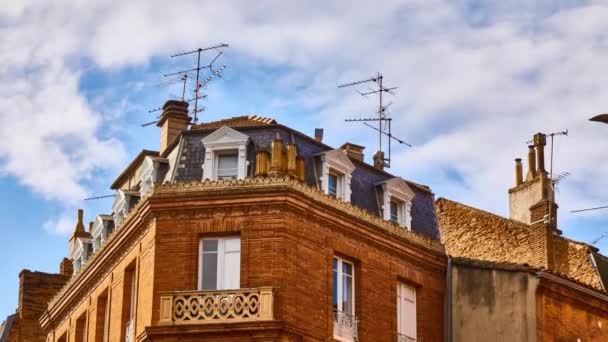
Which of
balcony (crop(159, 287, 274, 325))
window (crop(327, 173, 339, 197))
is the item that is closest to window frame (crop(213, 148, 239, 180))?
window (crop(327, 173, 339, 197))

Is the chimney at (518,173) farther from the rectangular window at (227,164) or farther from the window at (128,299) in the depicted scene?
the window at (128,299)

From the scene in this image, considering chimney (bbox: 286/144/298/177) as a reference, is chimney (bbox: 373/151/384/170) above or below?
above

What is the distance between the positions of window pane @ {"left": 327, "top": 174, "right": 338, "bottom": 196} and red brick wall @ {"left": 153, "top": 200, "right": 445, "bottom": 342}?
1.18m

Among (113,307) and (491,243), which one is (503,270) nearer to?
(491,243)

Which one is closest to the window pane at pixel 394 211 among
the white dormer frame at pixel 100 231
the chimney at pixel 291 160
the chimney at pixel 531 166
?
the chimney at pixel 291 160

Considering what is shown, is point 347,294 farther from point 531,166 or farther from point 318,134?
point 531,166

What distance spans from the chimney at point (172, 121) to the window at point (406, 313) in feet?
27.0

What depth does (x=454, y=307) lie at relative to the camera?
1677 inches

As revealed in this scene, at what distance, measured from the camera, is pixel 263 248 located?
126 feet

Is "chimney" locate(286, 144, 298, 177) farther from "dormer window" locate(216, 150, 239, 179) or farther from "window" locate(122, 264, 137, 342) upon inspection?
"window" locate(122, 264, 137, 342)

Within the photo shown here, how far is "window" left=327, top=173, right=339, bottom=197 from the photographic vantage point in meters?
40.9

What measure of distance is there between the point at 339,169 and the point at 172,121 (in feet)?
20.6

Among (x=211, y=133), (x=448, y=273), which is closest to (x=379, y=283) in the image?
(x=448, y=273)

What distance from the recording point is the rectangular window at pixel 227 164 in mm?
39844
